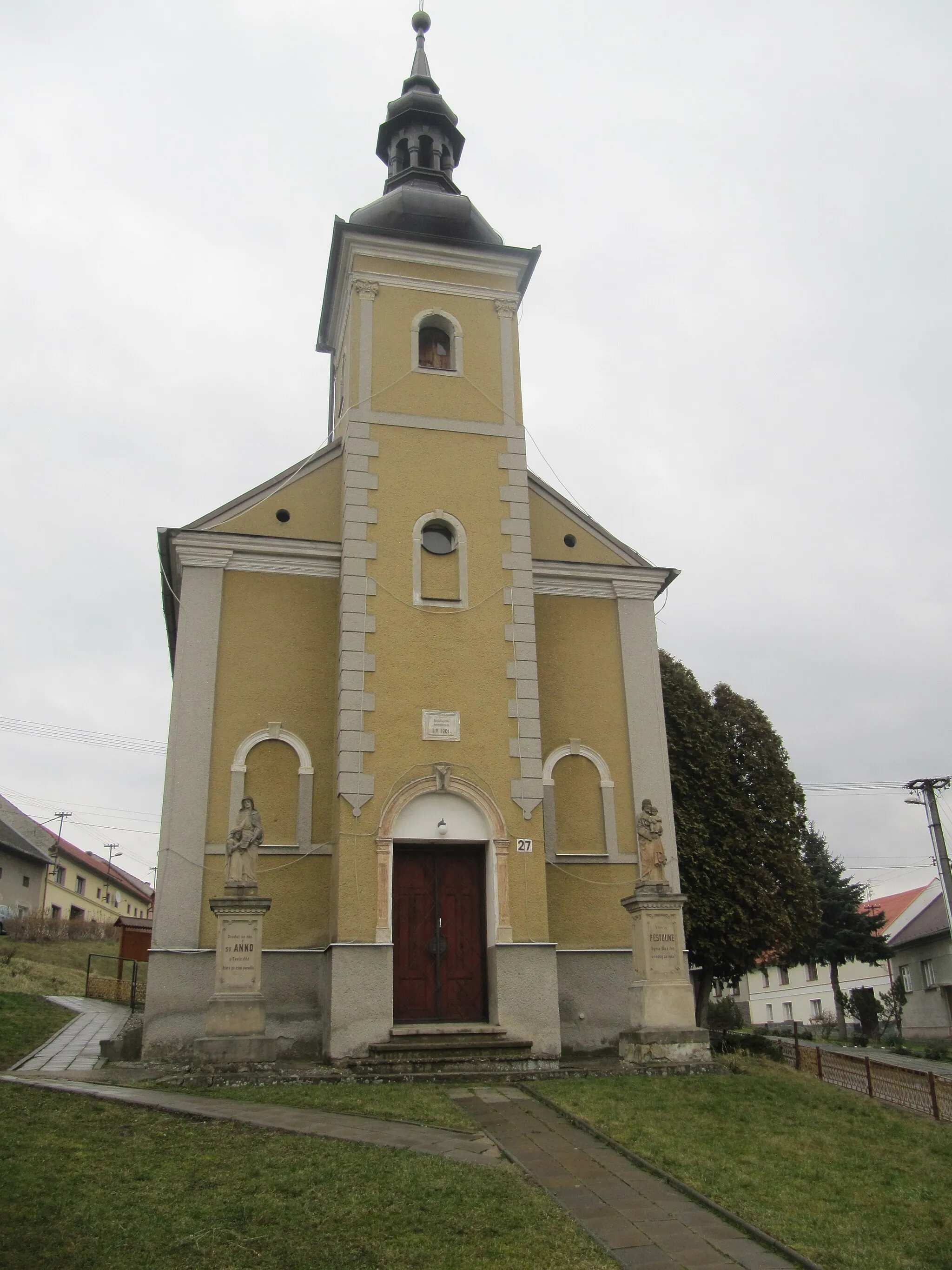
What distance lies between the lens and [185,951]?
15.6 metres

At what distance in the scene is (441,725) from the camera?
16.5m

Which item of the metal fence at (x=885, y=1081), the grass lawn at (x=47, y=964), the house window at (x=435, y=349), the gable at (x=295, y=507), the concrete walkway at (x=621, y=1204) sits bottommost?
the concrete walkway at (x=621, y=1204)

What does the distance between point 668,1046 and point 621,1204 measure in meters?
6.53

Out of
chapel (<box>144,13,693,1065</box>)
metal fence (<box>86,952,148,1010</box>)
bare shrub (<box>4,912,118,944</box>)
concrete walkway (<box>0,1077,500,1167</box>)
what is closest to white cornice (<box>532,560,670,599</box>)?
chapel (<box>144,13,693,1065</box>)

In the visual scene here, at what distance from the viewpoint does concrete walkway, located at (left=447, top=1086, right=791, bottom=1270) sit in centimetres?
646

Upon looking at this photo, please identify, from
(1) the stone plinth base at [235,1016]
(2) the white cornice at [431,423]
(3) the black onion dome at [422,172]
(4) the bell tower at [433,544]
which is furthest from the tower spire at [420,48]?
(1) the stone plinth base at [235,1016]

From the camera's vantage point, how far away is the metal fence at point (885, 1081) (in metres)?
12.9

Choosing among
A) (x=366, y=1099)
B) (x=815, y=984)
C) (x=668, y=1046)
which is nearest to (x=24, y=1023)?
(x=366, y=1099)

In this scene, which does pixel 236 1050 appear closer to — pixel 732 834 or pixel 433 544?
pixel 433 544

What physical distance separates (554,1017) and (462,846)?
114 inches

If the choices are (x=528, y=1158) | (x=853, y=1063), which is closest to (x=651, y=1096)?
(x=528, y=1158)

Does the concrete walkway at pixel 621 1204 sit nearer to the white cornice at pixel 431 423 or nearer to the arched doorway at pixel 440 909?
the arched doorway at pixel 440 909

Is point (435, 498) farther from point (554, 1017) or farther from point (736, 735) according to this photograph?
point (736, 735)

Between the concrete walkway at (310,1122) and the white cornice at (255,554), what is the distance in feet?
29.5
